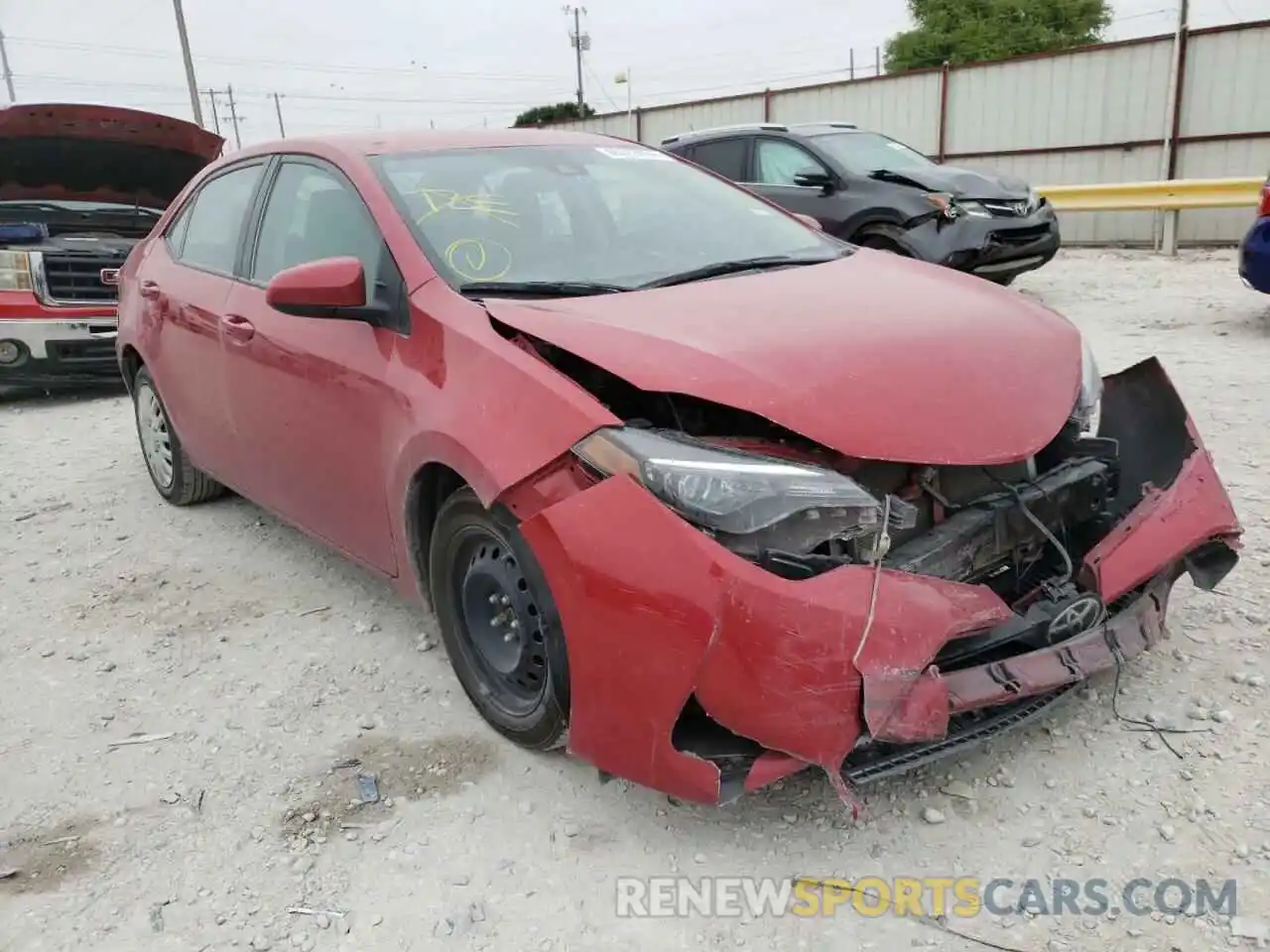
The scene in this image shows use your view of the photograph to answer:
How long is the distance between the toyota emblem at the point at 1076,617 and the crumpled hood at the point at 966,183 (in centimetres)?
675

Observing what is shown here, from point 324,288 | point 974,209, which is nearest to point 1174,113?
point 974,209

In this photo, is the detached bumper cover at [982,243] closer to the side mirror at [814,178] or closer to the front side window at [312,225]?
the side mirror at [814,178]

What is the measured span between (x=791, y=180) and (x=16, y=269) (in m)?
6.24

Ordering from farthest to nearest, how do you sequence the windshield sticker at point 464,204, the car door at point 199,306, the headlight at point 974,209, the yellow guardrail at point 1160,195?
the yellow guardrail at point 1160,195 → the headlight at point 974,209 → the car door at point 199,306 → the windshield sticker at point 464,204

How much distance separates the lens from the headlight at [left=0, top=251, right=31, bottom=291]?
7.04 metres

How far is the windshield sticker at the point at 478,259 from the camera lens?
9.29ft

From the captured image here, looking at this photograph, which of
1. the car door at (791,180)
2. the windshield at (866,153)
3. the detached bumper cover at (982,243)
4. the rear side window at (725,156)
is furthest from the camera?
the rear side window at (725,156)

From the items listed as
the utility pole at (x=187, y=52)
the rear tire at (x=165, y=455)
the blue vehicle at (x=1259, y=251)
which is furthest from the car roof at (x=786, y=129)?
the utility pole at (x=187, y=52)

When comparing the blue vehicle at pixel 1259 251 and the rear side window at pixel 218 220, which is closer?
the rear side window at pixel 218 220

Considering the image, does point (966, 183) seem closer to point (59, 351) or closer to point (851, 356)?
point (851, 356)

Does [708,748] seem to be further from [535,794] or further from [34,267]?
[34,267]

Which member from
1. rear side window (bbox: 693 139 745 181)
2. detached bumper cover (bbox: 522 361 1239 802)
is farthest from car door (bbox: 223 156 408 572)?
rear side window (bbox: 693 139 745 181)

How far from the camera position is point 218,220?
13.5 ft

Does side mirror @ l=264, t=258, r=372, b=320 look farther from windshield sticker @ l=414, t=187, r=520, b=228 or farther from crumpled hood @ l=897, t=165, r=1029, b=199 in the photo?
crumpled hood @ l=897, t=165, r=1029, b=199
